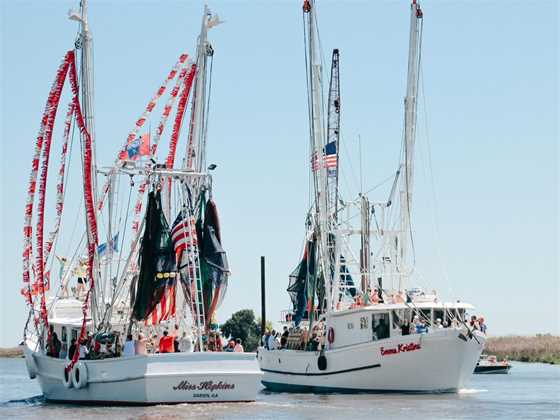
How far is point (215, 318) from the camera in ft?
171

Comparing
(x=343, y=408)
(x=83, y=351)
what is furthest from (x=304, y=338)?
(x=83, y=351)

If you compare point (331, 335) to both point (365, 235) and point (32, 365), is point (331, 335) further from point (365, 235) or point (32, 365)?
point (32, 365)

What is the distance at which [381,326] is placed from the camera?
5991 cm

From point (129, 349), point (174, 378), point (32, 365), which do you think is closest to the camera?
point (174, 378)

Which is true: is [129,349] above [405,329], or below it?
below

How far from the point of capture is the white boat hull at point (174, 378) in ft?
155

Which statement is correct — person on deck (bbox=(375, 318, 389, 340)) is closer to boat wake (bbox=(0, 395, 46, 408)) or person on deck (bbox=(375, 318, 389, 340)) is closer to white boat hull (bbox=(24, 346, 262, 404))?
white boat hull (bbox=(24, 346, 262, 404))

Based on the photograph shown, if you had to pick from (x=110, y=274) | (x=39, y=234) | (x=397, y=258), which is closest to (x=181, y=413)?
(x=110, y=274)

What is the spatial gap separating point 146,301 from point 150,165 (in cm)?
539

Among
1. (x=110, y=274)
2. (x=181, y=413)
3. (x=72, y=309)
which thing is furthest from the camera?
(x=72, y=309)

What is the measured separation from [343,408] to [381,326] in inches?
393

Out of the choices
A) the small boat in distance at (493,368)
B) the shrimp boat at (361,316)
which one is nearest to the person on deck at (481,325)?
the shrimp boat at (361,316)

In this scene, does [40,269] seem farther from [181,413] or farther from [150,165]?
[181,413]

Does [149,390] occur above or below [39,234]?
below
